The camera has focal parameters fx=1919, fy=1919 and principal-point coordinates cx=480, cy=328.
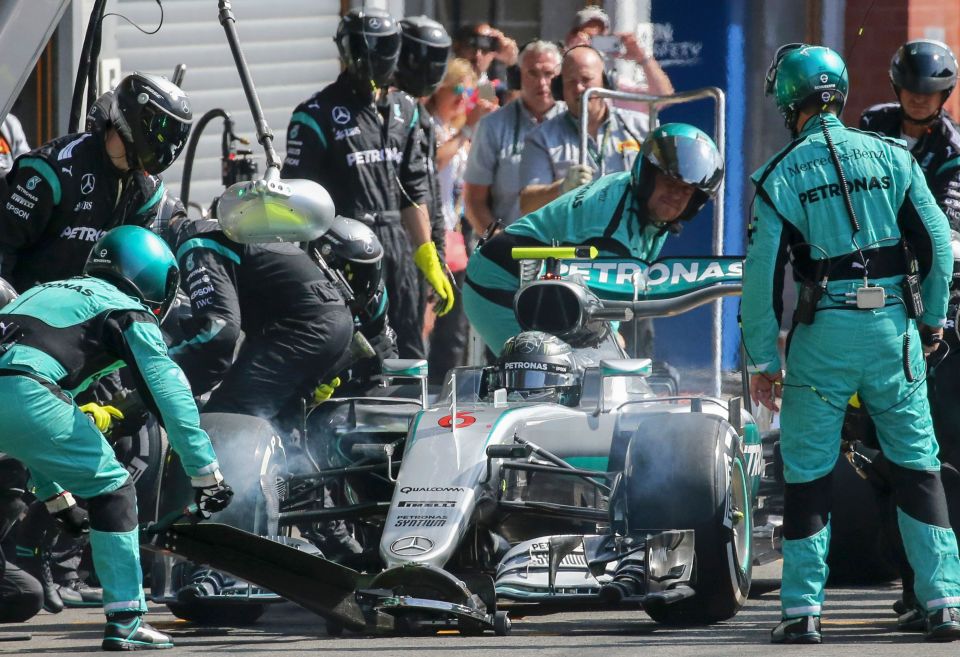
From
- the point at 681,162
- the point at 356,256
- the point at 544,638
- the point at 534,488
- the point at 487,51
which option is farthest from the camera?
the point at 487,51

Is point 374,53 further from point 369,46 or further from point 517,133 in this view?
point 517,133

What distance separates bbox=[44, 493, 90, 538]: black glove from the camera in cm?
667

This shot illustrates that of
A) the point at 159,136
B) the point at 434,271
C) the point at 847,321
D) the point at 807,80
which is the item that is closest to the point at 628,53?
the point at 434,271

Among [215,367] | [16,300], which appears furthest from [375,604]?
[215,367]

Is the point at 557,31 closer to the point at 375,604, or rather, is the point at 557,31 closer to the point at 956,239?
the point at 956,239

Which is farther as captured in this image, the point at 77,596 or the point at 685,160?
the point at 685,160

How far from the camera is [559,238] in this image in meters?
8.77

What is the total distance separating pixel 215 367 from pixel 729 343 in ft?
14.8

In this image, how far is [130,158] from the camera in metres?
8.03

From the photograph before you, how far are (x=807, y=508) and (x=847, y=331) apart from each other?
61 cm

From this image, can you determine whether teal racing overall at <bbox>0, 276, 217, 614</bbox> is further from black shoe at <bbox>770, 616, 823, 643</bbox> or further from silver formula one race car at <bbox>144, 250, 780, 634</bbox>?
black shoe at <bbox>770, 616, 823, 643</bbox>

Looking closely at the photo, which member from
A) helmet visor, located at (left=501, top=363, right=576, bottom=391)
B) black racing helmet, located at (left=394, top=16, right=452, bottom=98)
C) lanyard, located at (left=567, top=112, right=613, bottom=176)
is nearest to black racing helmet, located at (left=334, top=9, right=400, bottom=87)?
black racing helmet, located at (left=394, top=16, right=452, bottom=98)

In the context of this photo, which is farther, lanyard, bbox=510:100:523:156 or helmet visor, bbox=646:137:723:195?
lanyard, bbox=510:100:523:156

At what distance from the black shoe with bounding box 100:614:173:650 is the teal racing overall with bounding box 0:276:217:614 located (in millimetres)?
48
